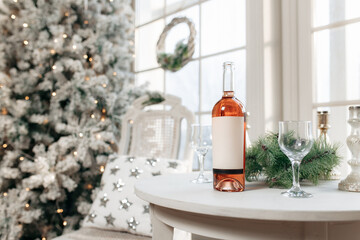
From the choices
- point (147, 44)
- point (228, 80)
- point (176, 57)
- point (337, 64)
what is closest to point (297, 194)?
point (228, 80)

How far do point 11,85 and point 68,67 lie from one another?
1.53 ft

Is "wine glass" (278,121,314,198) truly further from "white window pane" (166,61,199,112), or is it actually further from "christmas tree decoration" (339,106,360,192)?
"white window pane" (166,61,199,112)

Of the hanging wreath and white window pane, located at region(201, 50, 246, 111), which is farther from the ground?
the hanging wreath

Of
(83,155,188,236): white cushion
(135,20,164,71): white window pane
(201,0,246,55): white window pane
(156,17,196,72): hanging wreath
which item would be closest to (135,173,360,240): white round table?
(83,155,188,236): white cushion

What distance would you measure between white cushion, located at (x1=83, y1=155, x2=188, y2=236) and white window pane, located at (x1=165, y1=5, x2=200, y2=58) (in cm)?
105

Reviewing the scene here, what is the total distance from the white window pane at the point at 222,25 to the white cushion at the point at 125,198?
0.95m

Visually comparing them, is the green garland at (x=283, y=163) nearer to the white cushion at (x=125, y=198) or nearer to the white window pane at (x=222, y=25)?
the white cushion at (x=125, y=198)

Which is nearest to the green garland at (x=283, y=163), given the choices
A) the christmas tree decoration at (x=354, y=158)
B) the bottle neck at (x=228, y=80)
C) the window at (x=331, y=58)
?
the christmas tree decoration at (x=354, y=158)

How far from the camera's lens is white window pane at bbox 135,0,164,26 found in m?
2.72

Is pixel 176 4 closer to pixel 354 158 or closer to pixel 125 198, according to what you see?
pixel 125 198

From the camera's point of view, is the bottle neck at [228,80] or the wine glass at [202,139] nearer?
the bottle neck at [228,80]

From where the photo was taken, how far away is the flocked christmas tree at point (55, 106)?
235cm

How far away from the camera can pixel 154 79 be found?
2770mm

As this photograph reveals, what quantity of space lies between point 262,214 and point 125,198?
984 millimetres
